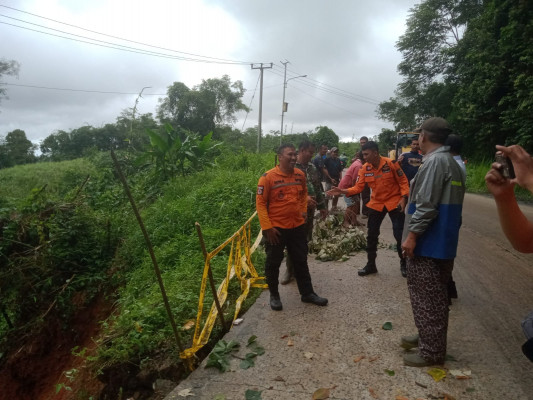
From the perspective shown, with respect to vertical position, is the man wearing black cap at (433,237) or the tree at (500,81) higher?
the tree at (500,81)

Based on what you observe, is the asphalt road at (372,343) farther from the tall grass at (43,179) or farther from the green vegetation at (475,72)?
the tall grass at (43,179)

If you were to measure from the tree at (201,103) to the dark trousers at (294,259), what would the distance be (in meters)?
26.5

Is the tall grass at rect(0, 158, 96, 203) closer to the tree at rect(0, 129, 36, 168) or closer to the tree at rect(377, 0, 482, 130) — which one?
the tree at rect(0, 129, 36, 168)

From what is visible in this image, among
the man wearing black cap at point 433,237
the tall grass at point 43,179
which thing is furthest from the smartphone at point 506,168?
the tall grass at point 43,179

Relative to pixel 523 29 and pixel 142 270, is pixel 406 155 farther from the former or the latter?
pixel 523 29

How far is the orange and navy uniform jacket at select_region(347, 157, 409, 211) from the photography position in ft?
14.6

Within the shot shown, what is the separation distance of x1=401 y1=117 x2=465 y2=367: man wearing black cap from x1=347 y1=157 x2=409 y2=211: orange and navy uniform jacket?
178 centimetres

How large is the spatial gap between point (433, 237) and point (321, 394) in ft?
4.58

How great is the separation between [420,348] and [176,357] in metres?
2.12

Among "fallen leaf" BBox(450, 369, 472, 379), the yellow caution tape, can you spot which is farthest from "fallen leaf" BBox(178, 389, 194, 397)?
"fallen leaf" BBox(450, 369, 472, 379)

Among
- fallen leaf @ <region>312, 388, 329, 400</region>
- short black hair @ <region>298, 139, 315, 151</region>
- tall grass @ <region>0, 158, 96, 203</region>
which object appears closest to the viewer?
fallen leaf @ <region>312, 388, 329, 400</region>

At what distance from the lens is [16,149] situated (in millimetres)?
35062

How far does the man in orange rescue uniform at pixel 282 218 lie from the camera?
371cm

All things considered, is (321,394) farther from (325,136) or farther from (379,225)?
(325,136)
